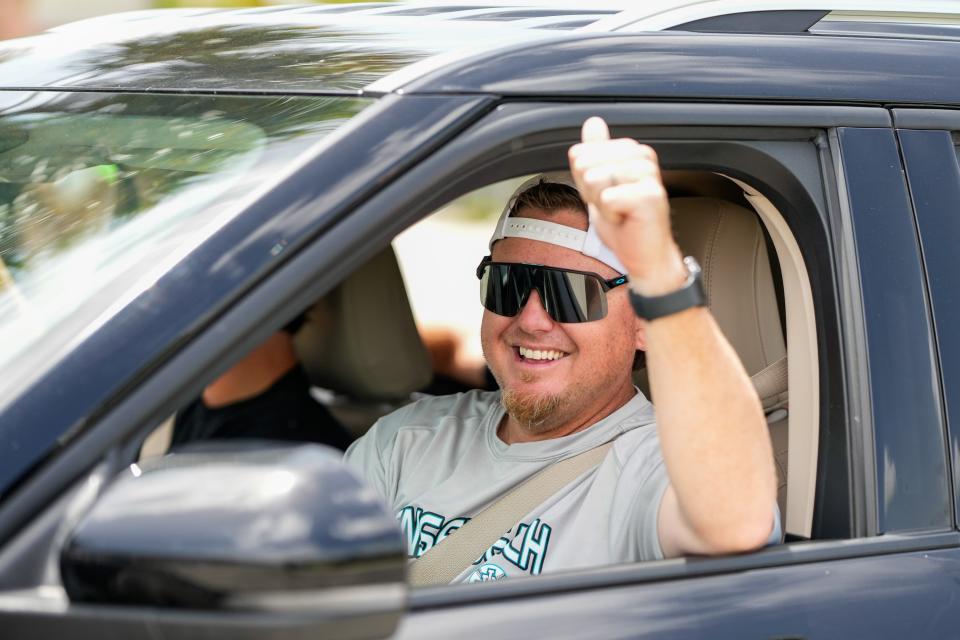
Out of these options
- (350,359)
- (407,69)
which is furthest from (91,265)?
(350,359)

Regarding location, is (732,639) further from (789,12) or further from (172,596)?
(789,12)

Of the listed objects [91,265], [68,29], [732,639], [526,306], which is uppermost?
[68,29]

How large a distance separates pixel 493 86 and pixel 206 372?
1.63 ft

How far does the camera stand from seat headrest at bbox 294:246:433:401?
10.4 feet

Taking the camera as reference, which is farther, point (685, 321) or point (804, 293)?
point (804, 293)

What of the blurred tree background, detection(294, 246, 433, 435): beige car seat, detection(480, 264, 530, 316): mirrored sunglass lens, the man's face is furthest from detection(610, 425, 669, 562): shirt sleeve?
the blurred tree background

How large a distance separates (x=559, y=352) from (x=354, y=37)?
670 mm

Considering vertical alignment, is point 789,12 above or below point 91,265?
above

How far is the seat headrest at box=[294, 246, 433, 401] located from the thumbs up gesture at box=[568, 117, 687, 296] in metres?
1.49

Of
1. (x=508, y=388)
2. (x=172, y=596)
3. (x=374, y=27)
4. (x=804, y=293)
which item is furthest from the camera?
(x=508, y=388)

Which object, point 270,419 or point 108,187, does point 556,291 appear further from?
point 270,419

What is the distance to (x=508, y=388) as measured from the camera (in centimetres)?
232

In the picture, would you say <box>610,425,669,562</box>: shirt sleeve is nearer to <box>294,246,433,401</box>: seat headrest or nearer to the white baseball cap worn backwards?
the white baseball cap worn backwards

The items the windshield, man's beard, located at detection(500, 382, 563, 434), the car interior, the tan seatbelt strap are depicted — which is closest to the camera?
the windshield
